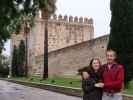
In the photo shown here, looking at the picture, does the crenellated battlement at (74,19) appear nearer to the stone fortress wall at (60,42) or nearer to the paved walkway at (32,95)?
the stone fortress wall at (60,42)

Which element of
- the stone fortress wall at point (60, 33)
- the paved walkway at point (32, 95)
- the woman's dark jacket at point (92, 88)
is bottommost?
the paved walkway at point (32, 95)


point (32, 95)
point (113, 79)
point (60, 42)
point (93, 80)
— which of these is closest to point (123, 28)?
point (32, 95)

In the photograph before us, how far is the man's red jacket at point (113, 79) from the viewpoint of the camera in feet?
24.9

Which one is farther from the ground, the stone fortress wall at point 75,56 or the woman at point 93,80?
the stone fortress wall at point 75,56

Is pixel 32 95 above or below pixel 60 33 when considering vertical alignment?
below

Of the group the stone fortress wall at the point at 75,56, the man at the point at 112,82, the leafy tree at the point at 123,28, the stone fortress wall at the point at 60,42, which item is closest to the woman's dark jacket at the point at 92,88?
the man at the point at 112,82

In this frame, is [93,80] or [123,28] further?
[123,28]

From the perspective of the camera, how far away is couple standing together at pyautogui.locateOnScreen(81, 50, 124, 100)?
7621 millimetres

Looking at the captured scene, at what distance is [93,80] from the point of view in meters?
7.80

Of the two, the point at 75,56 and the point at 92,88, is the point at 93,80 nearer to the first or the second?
the point at 92,88

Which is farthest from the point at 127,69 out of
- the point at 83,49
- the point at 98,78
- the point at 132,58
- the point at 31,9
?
the point at 83,49

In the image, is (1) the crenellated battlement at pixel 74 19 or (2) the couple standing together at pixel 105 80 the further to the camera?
(1) the crenellated battlement at pixel 74 19

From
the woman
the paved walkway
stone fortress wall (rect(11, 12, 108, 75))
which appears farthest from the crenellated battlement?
the woman

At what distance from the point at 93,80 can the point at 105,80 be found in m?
0.23
